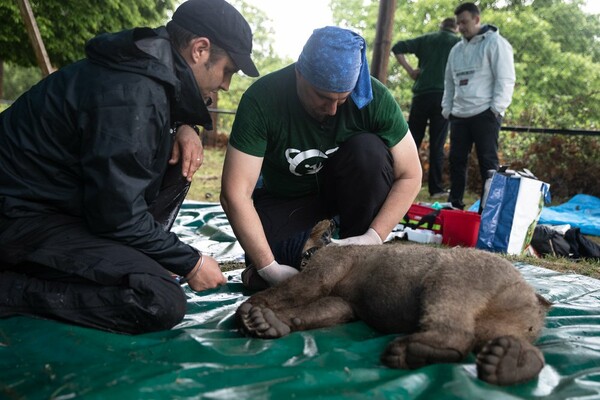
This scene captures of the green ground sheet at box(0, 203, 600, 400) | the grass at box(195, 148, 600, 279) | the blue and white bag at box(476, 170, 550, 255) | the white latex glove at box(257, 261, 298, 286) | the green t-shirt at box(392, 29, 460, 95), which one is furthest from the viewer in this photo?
the green t-shirt at box(392, 29, 460, 95)

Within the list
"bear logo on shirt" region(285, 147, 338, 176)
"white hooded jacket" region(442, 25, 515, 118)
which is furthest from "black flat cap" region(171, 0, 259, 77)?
"white hooded jacket" region(442, 25, 515, 118)

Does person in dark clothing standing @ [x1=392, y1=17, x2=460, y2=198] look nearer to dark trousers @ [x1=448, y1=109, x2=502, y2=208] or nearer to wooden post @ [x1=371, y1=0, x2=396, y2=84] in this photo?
wooden post @ [x1=371, y1=0, x2=396, y2=84]

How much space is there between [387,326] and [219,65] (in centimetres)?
166

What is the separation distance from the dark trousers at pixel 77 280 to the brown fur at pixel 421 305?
465 mm

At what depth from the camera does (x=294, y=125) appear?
149 inches

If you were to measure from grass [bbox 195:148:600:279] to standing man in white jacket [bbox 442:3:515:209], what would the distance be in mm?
1852

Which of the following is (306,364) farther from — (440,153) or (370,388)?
(440,153)

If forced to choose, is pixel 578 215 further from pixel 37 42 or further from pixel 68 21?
pixel 68 21

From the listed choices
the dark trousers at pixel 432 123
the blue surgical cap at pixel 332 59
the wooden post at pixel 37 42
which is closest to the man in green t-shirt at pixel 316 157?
the blue surgical cap at pixel 332 59

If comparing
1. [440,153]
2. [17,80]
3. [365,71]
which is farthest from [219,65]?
[17,80]

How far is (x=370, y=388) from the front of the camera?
2.15 metres

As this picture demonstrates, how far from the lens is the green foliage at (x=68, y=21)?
1594 centimetres

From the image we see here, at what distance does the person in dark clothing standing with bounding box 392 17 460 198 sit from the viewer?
943cm

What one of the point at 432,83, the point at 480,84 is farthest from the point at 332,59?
the point at 432,83
